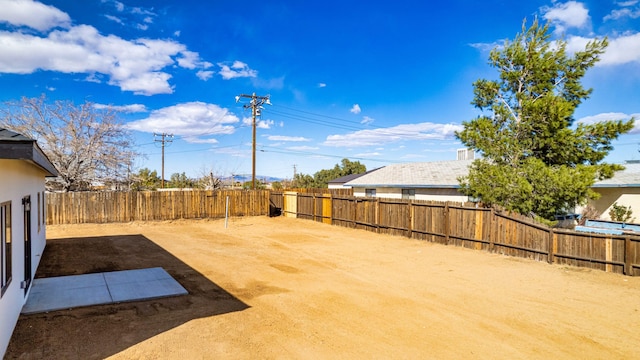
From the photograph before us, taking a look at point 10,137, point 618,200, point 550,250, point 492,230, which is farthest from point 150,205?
point 618,200

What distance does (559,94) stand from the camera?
1432 cm

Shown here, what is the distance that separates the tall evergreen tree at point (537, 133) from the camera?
41.6 ft

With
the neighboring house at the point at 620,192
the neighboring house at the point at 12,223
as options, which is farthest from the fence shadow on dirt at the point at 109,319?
the neighboring house at the point at 620,192

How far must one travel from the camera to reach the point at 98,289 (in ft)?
26.2

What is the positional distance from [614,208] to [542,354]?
17.4 metres

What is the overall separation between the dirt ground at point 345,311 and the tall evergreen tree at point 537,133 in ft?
9.33

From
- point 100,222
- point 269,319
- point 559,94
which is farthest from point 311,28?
point 269,319

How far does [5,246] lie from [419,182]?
19.9 metres

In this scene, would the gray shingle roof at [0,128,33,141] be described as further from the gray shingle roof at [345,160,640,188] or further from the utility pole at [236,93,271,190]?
the utility pole at [236,93,271,190]

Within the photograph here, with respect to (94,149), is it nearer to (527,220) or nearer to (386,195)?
(386,195)

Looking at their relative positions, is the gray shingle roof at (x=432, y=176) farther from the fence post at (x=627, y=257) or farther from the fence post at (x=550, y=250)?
the fence post at (x=627, y=257)

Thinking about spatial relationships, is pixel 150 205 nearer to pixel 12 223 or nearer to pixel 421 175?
pixel 12 223

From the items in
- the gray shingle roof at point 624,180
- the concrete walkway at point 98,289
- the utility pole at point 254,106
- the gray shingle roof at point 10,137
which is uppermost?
the utility pole at point 254,106

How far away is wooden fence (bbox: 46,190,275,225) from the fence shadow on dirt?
9.92 metres
